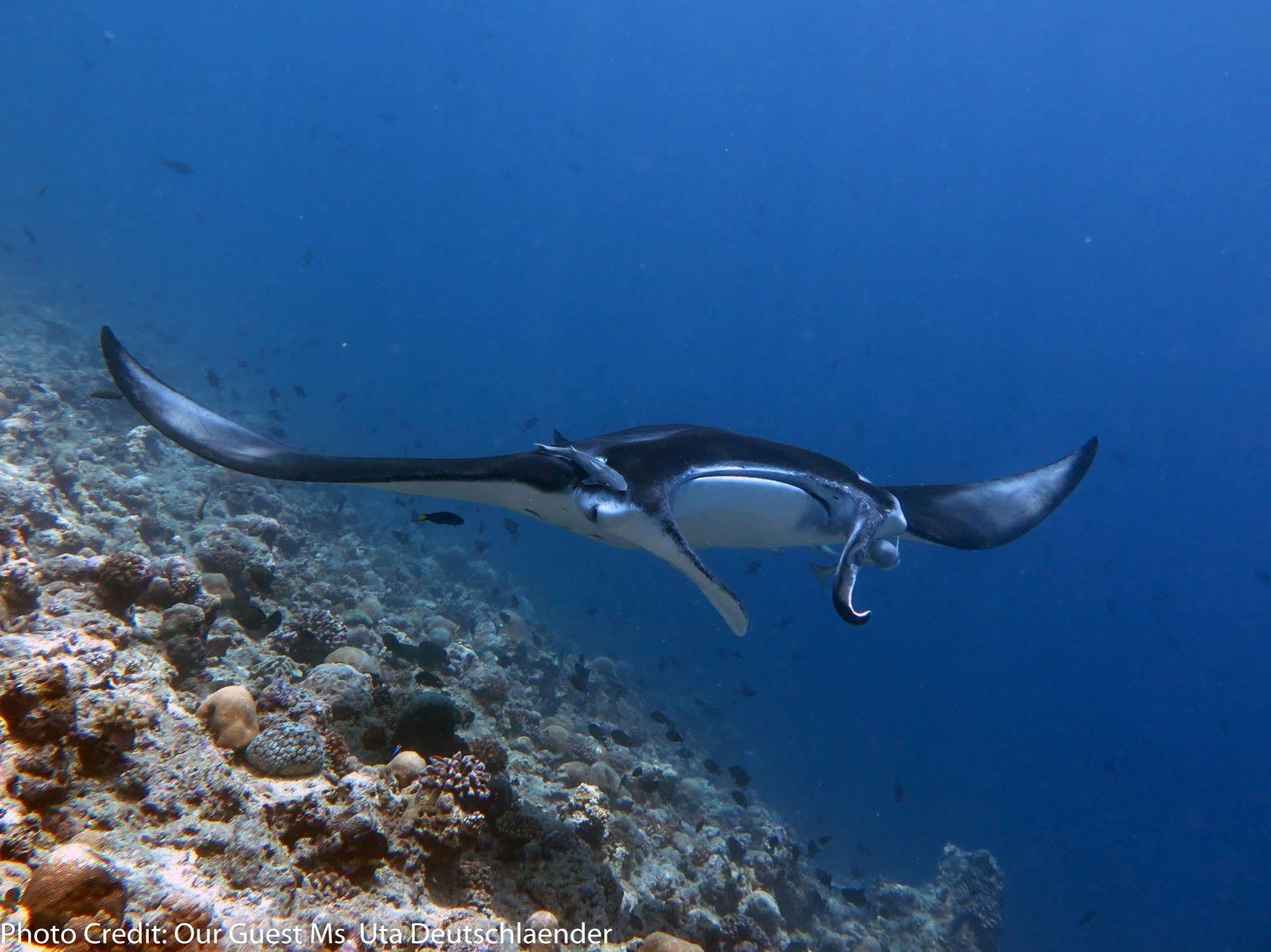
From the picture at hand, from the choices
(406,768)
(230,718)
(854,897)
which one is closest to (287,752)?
(230,718)

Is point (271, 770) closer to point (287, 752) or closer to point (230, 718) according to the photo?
point (287, 752)

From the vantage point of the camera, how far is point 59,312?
2591cm

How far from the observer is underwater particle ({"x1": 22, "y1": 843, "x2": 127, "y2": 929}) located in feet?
5.24

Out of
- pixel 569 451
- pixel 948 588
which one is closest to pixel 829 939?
pixel 569 451

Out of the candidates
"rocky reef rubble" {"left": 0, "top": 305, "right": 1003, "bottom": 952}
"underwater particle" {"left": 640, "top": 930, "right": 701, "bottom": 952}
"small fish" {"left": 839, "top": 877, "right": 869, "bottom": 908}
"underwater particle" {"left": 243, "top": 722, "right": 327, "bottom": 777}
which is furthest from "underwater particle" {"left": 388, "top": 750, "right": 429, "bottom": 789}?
"small fish" {"left": 839, "top": 877, "right": 869, "bottom": 908}

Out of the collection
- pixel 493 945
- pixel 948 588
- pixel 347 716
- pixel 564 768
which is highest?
pixel 493 945

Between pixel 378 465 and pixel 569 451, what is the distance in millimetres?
987

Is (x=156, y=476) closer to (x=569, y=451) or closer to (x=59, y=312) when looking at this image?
(x=569, y=451)

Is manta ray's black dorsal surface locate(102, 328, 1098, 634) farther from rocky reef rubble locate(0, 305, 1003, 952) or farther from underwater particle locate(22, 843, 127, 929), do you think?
underwater particle locate(22, 843, 127, 929)

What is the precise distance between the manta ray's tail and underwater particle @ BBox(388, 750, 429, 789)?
335cm

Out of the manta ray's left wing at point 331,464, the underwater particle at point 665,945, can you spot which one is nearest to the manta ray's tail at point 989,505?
the manta ray's left wing at point 331,464

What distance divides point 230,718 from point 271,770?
367mm

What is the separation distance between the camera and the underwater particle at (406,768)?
3.20 meters

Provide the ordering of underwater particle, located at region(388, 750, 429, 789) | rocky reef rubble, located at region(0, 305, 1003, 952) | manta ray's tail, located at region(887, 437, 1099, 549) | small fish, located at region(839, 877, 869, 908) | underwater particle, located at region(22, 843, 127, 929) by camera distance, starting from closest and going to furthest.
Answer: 1. underwater particle, located at region(22, 843, 127, 929)
2. rocky reef rubble, located at region(0, 305, 1003, 952)
3. underwater particle, located at region(388, 750, 429, 789)
4. manta ray's tail, located at region(887, 437, 1099, 549)
5. small fish, located at region(839, 877, 869, 908)
